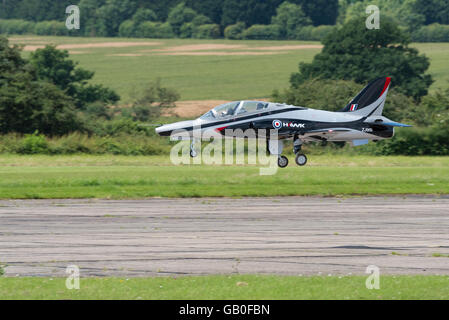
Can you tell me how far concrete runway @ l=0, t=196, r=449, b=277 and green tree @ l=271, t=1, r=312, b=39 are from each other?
102062 millimetres

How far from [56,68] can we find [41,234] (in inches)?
2186

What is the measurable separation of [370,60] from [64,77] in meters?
28.8

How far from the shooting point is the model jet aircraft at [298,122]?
1175 inches

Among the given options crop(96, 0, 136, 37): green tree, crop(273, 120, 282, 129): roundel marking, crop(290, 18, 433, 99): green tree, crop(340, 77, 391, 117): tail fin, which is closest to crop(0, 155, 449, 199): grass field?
crop(273, 120, 282, 129): roundel marking

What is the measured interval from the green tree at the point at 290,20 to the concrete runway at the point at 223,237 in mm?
102062

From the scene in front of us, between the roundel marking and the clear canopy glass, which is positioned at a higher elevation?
the clear canopy glass

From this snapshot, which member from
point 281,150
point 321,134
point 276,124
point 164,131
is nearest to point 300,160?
point 281,150

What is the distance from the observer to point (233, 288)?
10.3 metres

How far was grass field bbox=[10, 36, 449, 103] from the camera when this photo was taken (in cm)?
7900

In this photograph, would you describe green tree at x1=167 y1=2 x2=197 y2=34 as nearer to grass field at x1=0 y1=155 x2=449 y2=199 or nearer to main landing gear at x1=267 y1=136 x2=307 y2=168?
grass field at x1=0 y1=155 x2=449 y2=199

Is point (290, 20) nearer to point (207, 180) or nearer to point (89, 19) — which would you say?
point (89, 19)

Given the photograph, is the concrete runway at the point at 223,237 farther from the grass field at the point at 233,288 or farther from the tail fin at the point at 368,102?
the tail fin at the point at 368,102

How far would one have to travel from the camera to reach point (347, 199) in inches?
875

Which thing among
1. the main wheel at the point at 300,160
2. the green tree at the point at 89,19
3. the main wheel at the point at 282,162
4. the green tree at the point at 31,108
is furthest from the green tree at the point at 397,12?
the main wheel at the point at 282,162
